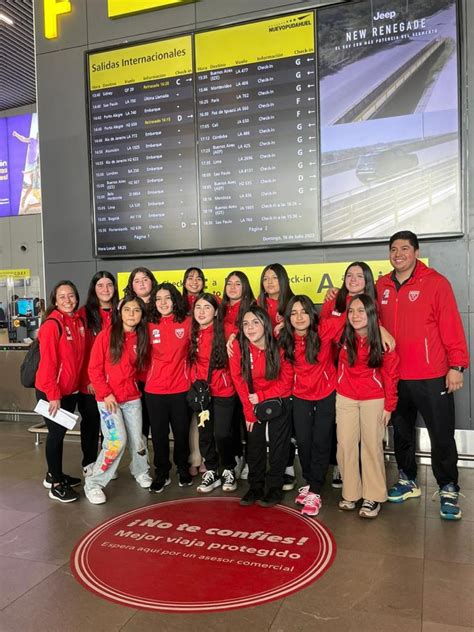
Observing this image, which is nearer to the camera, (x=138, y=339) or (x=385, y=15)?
(x=138, y=339)

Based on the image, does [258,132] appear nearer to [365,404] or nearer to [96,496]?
[365,404]

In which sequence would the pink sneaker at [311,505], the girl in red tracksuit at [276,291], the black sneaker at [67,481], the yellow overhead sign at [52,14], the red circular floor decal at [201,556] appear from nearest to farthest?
the red circular floor decal at [201,556] < the pink sneaker at [311,505] < the girl in red tracksuit at [276,291] < the black sneaker at [67,481] < the yellow overhead sign at [52,14]

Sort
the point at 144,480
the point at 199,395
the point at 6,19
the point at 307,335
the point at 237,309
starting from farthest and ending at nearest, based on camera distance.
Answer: the point at 6,19, the point at 237,309, the point at 144,480, the point at 199,395, the point at 307,335

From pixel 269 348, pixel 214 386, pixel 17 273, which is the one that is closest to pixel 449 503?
pixel 269 348

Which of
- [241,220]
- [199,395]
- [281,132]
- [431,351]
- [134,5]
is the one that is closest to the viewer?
[431,351]

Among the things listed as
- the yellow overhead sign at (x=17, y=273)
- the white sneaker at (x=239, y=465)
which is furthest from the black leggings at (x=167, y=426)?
the yellow overhead sign at (x=17, y=273)

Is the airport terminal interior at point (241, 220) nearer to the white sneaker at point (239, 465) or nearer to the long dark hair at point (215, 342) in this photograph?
the white sneaker at point (239, 465)

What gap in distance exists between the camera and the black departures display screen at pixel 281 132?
4.29 metres

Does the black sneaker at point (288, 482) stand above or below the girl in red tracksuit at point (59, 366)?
below

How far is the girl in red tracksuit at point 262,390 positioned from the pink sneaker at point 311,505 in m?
0.24

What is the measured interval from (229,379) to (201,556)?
1.29 metres

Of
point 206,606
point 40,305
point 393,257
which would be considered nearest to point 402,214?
point 393,257

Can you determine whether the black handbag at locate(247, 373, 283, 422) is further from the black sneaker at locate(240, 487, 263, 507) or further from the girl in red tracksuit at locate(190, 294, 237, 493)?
the black sneaker at locate(240, 487, 263, 507)

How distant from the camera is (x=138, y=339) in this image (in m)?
3.91
